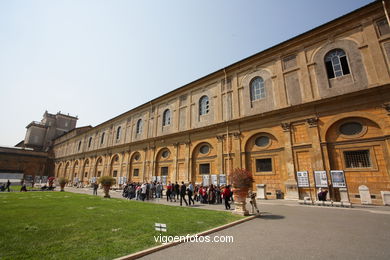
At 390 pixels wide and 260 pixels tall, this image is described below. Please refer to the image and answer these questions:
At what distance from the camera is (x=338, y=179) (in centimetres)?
1193

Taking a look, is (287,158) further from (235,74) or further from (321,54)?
(235,74)

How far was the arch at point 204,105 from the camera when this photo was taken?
21.4 m

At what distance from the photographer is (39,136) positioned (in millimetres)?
57750

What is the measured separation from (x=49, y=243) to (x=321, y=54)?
63.2 ft

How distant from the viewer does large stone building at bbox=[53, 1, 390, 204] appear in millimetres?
12055

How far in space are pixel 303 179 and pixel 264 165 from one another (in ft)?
10.7

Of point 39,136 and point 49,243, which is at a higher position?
point 39,136

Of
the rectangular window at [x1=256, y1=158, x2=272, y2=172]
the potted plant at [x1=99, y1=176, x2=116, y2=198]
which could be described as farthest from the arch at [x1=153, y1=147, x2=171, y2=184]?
the rectangular window at [x1=256, y1=158, x2=272, y2=172]

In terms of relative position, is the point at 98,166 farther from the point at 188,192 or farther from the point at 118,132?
the point at 188,192

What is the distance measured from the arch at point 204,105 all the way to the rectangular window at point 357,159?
13.0 m

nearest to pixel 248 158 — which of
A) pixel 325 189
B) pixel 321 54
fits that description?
pixel 325 189

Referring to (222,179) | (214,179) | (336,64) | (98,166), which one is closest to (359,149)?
(336,64)

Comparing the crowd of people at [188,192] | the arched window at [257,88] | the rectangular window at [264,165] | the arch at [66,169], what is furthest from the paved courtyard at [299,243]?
the arch at [66,169]

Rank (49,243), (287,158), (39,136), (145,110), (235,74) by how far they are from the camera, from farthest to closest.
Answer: (39,136) < (145,110) < (235,74) < (287,158) < (49,243)
